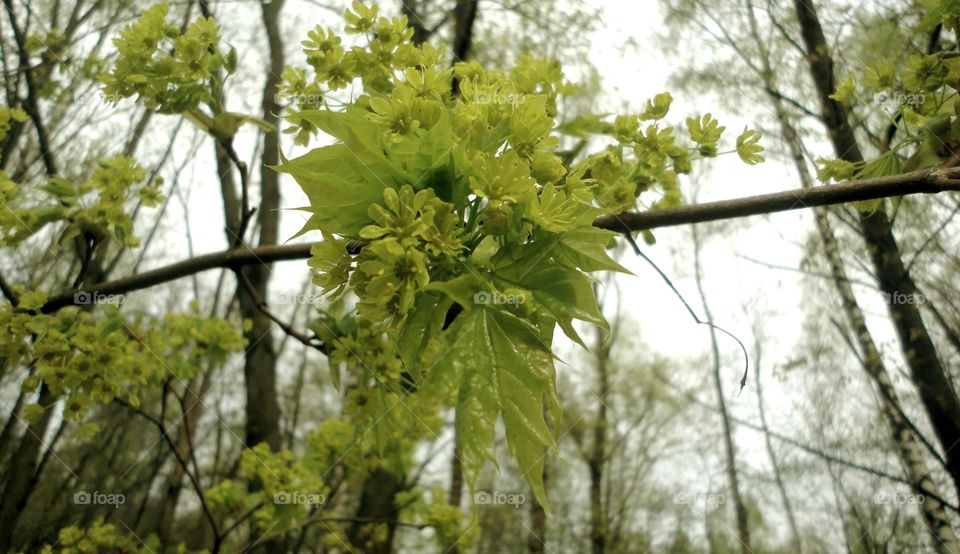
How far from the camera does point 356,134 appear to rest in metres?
0.80

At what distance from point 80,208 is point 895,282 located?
2936mm

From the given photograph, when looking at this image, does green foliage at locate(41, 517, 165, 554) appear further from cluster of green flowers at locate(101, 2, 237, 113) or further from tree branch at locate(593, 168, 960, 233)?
tree branch at locate(593, 168, 960, 233)

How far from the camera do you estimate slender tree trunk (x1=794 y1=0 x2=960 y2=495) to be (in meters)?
2.08

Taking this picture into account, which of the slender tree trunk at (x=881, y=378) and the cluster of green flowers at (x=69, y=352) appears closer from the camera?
the cluster of green flowers at (x=69, y=352)

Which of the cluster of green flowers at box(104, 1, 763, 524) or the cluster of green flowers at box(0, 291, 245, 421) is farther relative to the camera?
the cluster of green flowers at box(0, 291, 245, 421)

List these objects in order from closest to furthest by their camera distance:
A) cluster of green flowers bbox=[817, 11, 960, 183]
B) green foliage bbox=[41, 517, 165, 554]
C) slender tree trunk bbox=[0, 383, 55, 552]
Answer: cluster of green flowers bbox=[817, 11, 960, 183]
green foliage bbox=[41, 517, 165, 554]
slender tree trunk bbox=[0, 383, 55, 552]

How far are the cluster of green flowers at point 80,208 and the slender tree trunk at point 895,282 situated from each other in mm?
2178

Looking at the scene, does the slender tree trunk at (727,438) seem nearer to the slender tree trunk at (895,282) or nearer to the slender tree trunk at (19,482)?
the slender tree trunk at (895,282)

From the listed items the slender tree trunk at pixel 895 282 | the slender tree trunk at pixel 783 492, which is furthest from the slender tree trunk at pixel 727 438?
the slender tree trunk at pixel 895 282

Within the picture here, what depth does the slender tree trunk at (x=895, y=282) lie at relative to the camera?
2084 mm

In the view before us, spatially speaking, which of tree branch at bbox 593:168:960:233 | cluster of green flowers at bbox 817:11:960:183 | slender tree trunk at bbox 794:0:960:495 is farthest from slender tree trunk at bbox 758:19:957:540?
tree branch at bbox 593:168:960:233

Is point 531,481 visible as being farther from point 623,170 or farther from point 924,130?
point 924,130

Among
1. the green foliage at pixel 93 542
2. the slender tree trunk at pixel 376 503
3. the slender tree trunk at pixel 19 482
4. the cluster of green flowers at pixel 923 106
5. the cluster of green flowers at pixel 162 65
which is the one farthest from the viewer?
the slender tree trunk at pixel 376 503

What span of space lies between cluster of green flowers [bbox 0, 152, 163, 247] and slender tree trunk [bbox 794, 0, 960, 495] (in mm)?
2178
